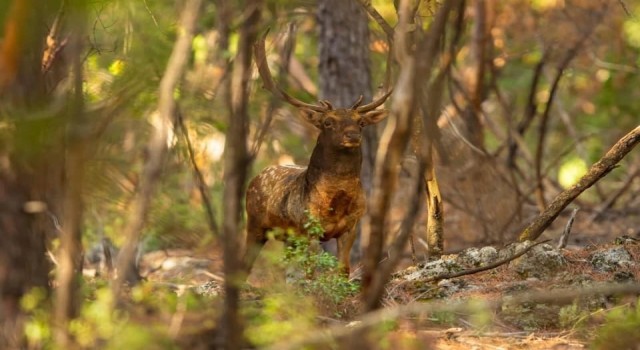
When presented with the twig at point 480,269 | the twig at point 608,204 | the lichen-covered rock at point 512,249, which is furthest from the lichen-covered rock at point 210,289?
the twig at point 608,204

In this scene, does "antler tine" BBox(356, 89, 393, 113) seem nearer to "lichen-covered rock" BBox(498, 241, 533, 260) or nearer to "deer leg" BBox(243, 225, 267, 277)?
"deer leg" BBox(243, 225, 267, 277)

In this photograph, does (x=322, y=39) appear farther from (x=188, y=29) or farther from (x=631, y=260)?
Answer: (x=188, y=29)

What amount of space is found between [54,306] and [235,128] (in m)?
1.95

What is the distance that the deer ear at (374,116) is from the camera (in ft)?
34.3

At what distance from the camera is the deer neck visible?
10461mm

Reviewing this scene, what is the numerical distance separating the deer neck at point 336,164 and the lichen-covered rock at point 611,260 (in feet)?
7.59

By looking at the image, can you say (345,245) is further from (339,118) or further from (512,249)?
(512,249)

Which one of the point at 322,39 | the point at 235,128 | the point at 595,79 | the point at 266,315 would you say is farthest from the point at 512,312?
the point at 595,79

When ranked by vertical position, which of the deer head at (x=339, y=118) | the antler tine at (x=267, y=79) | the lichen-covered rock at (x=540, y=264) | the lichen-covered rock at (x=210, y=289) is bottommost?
the lichen-covered rock at (x=210, y=289)

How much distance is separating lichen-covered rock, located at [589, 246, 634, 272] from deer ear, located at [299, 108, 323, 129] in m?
2.73

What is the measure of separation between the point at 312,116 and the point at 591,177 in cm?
256

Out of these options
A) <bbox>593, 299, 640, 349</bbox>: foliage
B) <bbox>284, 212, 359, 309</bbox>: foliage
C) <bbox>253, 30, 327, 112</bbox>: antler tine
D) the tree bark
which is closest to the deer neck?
<bbox>253, 30, 327, 112</bbox>: antler tine

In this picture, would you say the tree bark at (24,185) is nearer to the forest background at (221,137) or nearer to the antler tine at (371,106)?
the forest background at (221,137)

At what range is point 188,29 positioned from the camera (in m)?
6.20
